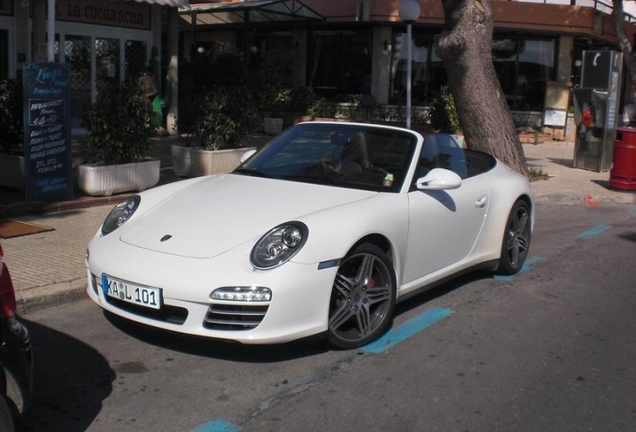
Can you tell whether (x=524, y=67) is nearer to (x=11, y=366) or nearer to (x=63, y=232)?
(x=63, y=232)

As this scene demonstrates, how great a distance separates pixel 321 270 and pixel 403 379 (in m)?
0.83

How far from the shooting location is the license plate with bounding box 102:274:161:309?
177 inches

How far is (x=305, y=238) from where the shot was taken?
463 centimetres

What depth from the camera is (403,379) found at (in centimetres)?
459

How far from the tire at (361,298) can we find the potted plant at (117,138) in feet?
17.0

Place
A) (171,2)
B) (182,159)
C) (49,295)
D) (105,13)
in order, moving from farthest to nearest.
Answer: (105,13)
(171,2)
(182,159)
(49,295)

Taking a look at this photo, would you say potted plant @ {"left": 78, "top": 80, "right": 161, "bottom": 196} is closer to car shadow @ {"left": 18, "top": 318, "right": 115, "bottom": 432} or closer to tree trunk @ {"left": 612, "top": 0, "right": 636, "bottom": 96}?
car shadow @ {"left": 18, "top": 318, "right": 115, "bottom": 432}

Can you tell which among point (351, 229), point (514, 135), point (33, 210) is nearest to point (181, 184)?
point (351, 229)

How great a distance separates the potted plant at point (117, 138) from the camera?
919 centimetres

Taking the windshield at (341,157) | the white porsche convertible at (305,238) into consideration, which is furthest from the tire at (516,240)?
the windshield at (341,157)

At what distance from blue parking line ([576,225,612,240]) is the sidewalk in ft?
6.75

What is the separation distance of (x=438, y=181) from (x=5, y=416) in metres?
3.43

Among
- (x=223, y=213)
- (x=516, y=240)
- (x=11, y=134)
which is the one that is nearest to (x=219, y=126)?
(x=11, y=134)

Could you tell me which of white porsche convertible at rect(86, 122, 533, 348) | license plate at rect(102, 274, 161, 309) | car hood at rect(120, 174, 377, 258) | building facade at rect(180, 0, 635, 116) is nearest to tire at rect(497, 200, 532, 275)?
white porsche convertible at rect(86, 122, 533, 348)
